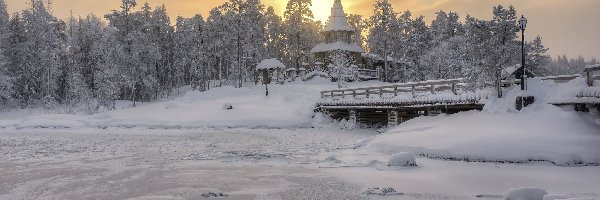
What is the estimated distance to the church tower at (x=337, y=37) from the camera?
63906mm

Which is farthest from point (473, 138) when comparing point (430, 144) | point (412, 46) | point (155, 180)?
point (412, 46)

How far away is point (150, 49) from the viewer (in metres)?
60.4

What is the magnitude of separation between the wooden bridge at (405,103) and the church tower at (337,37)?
23.9 meters

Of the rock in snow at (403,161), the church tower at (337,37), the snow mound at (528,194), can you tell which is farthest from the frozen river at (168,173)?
the church tower at (337,37)

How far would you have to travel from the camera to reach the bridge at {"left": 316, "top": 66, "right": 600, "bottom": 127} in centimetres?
1664

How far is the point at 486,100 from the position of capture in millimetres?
20344

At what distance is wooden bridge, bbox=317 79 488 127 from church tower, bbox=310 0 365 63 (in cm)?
2388

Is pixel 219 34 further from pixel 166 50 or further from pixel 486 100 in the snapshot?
pixel 486 100

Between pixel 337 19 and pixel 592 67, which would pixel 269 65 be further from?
pixel 592 67

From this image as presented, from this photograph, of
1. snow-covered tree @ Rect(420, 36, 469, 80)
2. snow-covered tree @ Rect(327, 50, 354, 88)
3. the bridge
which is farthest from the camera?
snow-covered tree @ Rect(420, 36, 469, 80)

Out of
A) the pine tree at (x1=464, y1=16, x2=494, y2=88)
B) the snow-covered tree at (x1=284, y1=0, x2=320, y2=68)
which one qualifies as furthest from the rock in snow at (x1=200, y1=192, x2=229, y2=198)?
the snow-covered tree at (x1=284, y1=0, x2=320, y2=68)

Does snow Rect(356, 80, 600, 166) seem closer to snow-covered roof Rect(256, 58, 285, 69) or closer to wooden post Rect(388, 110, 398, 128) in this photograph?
wooden post Rect(388, 110, 398, 128)

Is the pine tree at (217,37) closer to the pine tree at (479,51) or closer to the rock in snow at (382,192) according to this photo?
the pine tree at (479,51)

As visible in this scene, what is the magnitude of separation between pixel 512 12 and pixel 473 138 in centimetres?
921
